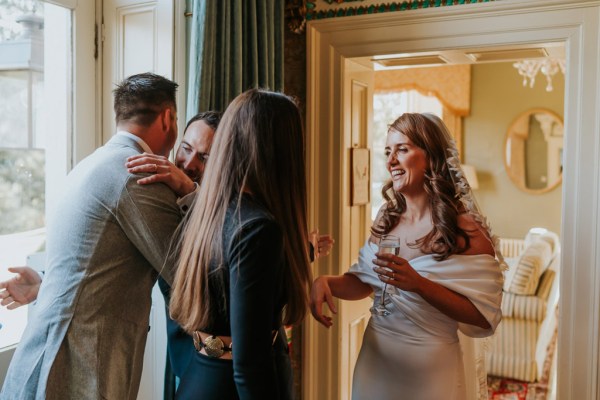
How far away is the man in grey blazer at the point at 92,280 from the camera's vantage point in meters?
1.57

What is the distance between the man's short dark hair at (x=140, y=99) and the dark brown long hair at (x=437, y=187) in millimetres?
881

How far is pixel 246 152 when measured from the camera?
1430 millimetres

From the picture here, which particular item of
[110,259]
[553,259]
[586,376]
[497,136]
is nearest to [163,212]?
[110,259]

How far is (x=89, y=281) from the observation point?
5.17ft

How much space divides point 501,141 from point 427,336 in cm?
626

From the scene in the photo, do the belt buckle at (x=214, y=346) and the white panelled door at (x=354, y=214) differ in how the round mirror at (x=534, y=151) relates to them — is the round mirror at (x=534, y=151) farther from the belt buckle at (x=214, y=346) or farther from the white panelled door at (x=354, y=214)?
the belt buckle at (x=214, y=346)

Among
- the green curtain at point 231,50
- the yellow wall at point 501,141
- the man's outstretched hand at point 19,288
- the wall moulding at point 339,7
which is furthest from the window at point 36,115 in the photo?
the yellow wall at point 501,141

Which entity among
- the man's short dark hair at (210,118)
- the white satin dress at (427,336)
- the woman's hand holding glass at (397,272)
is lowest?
the white satin dress at (427,336)

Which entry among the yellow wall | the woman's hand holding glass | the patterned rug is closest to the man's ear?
the woman's hand holding glass

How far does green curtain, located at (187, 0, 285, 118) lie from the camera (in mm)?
2354

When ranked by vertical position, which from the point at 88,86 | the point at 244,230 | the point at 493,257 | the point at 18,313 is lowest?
the point at 18,313

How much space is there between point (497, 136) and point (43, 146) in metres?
6.60

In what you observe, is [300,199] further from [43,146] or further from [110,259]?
[43,146]

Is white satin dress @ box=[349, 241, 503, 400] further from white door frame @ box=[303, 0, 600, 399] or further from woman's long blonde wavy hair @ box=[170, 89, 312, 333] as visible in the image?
woman's long blonde wavy hair @ box=[170, 89, 312, 333]
